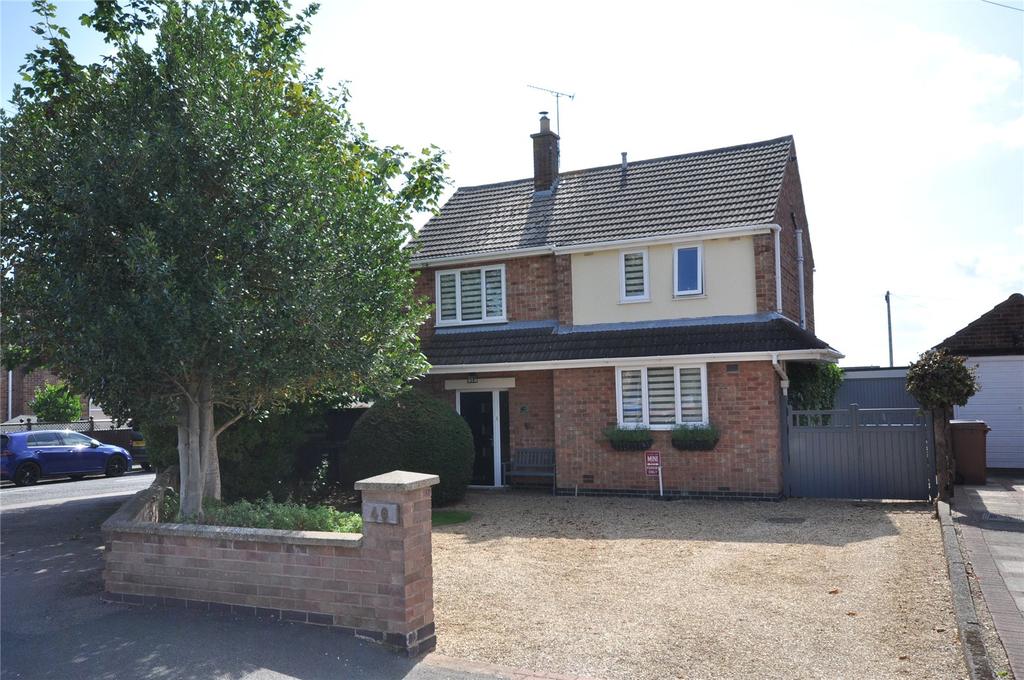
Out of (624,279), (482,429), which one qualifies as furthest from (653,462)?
(482,429)

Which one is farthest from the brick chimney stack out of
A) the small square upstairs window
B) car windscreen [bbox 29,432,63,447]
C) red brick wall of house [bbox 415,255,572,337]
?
car windscreen [bbox 29,432,63,447]

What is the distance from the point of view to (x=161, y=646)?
673 cm

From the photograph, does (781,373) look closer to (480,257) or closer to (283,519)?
(480,257)

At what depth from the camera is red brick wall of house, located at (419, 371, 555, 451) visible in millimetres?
18094

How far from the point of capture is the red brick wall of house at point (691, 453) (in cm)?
1564

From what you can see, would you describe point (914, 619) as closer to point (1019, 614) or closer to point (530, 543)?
point (1019, 614)

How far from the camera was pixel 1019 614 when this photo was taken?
727 centimetres

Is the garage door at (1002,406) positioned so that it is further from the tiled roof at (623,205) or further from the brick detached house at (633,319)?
the tiled roof at (623,205)

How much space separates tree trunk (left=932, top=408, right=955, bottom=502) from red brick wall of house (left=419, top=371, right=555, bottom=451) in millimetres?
7338

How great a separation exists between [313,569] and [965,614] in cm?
567

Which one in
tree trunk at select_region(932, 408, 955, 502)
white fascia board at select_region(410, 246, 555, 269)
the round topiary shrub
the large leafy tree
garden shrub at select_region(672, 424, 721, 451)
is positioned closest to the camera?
the large leafy tree

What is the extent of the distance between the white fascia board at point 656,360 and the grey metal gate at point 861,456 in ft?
3.81

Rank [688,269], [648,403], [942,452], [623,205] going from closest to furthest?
[942,452] < [648,403] < [688,269] < [623,205]

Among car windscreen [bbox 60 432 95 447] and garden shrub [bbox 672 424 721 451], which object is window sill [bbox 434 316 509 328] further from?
car windscreen [bbox 60 432 95 447]
